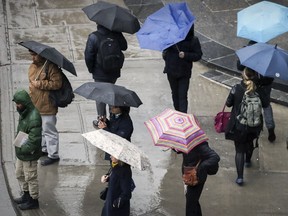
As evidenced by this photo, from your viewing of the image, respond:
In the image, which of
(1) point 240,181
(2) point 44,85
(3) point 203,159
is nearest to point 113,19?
(2) point 44,85

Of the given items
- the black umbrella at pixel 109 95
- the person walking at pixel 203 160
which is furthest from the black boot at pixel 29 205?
the person walking at pixel 203 160

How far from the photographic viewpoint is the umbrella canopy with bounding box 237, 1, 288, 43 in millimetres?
10219

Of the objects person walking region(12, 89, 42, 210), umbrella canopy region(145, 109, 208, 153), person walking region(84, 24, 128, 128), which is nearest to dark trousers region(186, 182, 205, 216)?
umbrella canopy region(145, 109, 208, 153)

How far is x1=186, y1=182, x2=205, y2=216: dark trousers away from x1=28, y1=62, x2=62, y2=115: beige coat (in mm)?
2360

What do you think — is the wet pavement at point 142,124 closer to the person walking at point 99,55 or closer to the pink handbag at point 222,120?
the pink handbag at point 222,120

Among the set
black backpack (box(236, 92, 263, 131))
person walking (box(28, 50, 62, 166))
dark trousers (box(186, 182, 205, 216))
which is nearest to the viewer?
dark trousers (box(186, 182, 205, 216))

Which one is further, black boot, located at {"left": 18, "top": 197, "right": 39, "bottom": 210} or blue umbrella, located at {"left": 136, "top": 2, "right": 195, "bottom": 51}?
blue umbrella, located at {"left": 136, "top": 2, "right": 195, "bottom": 51}

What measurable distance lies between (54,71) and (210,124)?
289cm

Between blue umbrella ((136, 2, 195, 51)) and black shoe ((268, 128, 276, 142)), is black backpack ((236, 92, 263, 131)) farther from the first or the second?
black shoe ((268, 128, 276, 142))

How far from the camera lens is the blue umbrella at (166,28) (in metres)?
10.0

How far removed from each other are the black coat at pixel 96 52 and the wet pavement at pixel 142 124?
86cm

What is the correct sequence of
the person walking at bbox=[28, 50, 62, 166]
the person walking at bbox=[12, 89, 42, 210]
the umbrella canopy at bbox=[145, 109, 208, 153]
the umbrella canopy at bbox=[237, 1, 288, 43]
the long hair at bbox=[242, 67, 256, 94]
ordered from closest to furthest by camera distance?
the umbrella canopy at bbox=[145, 109, 208, 153]
the person walking at bbox=[12, 89, 42, 210]
the long hair at bbox=[242, 67, 256, 94]
the person walking at bbox=[28, 50, 62, 166]
the umbrella canopy at bbox=[237, 1, 288, 43]

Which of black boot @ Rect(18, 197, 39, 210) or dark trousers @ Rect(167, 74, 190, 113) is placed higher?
dark trousers @ Rect(167, 74, 190, 113)

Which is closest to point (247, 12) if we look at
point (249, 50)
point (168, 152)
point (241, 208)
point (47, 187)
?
point (249, 50)
